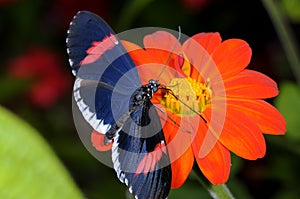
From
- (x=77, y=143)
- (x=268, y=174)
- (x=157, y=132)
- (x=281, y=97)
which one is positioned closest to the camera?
(x=157, y=132)

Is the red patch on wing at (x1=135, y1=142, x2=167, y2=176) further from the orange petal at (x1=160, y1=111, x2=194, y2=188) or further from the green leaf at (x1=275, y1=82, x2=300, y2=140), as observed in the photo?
the green leaf at (x1=275, y1=82, x2=300, y2=140)

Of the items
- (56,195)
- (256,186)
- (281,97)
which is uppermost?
(56,195)

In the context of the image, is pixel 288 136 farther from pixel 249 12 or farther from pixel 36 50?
pixel 36 50

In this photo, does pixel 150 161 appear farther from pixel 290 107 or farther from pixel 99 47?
pixel 290 107

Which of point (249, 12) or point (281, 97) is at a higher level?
point (281, 97)

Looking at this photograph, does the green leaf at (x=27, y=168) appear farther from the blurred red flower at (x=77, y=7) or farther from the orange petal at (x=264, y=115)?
the blurred red flower at (x=77, y=7)

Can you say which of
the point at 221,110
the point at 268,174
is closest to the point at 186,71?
the point at 221,110

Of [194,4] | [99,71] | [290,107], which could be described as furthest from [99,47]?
[194,4]
